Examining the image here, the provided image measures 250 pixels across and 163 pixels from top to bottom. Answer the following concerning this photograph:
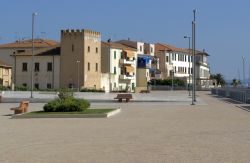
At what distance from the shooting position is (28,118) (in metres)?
25.5

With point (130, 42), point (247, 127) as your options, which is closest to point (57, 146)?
point (247, 127)

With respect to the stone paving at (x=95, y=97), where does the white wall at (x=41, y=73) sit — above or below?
above

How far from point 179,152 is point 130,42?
111 m

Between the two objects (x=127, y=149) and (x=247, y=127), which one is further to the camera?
(x=247, y=127)

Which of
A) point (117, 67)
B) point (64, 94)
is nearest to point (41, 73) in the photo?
point (117, 67)

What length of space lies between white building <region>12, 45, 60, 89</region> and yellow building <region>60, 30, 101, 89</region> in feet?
5.36

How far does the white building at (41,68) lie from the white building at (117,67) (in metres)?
9.43

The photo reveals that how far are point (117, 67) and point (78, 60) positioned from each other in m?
16.1

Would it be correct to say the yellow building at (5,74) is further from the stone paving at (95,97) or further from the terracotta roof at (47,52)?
the stone paving at (95,97)

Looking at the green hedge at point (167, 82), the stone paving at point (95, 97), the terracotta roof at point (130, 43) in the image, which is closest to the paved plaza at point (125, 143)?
the stone paving at point (95, 97)

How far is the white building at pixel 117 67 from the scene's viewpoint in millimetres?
104500

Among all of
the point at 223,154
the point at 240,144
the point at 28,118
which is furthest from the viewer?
the point at 28,118

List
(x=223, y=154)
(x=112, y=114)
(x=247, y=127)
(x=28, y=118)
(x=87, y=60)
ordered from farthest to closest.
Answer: (x=87, y=60), (x=112, y=114), (x=28, y=118), (x=247, y=127), (x=223, y=154)

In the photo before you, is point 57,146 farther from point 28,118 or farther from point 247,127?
A: point 28,118
